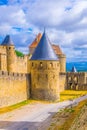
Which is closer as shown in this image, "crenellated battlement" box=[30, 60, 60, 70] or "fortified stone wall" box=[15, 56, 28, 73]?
"crenellated battlement" box=[30, 60, 60, 70]

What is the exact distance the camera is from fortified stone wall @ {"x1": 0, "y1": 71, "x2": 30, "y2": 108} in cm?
3909

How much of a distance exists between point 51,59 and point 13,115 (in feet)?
40.0

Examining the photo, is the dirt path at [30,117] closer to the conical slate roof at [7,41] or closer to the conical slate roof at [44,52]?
the conical slate roof at [44,52]

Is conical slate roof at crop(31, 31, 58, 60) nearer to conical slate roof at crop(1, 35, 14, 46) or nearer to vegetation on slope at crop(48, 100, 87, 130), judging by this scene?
conical slate roof at crop(1, 35, 14, 46)

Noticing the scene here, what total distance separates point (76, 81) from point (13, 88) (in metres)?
26.7

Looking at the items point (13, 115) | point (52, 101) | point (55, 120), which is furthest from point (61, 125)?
point (52, 101)

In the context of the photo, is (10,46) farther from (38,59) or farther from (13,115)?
(13,115)

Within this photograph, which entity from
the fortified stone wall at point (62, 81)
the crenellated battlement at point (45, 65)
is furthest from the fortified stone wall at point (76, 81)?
the crenellated battlement at point (45, 65)

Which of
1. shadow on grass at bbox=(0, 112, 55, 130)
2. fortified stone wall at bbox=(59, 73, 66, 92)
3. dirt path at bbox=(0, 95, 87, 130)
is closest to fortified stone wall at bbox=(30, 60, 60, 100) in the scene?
dirt path at bbox=(0, 95, 87, 130)

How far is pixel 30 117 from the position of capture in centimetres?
3388

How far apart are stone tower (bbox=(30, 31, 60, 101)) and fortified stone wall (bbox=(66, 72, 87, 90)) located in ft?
66.6

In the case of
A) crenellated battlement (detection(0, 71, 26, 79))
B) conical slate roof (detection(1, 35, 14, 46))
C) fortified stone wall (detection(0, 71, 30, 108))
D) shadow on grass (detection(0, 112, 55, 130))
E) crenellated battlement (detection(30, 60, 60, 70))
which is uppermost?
conical slate roof (detection(1, 35, 14, 46))

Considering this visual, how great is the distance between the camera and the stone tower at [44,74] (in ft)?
147

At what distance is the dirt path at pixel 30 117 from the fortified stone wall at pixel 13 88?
7.06ft
